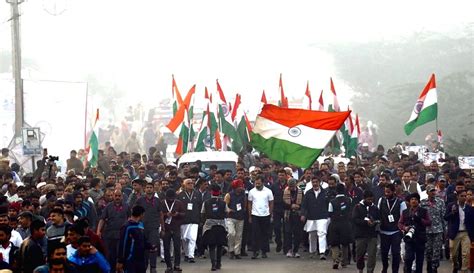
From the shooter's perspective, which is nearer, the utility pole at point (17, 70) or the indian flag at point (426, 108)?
the indian flag at point (426, 108)

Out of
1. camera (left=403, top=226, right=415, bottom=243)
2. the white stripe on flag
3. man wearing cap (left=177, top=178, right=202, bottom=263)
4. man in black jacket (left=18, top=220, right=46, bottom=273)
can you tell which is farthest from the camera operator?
man in black jacket (left=18, top=220, right=46, bottom=273)

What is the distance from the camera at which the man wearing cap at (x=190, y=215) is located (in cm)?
2161

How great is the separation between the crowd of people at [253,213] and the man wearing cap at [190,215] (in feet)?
0.06

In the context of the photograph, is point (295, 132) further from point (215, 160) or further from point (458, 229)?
point (458, 229)

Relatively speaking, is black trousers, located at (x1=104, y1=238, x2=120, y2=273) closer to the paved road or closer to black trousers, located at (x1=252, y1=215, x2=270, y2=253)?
the paved road

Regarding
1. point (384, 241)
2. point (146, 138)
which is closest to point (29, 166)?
point (384, 241)

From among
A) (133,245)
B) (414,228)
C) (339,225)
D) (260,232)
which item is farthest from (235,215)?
(133,245)

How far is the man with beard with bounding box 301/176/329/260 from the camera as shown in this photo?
2247 centimetres

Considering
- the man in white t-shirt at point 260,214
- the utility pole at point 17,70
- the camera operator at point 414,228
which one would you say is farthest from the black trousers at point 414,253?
the utility pole at point 17,70

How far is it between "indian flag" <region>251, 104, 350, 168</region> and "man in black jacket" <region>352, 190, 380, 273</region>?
120 inches

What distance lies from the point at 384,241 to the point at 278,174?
204 inches

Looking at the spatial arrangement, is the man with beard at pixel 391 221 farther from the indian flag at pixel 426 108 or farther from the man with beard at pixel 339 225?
the indian flag at pixel 426 108

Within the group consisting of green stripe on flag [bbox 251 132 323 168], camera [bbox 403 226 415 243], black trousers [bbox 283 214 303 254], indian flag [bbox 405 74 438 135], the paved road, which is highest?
indian flag [bbox 405 74 438 135]

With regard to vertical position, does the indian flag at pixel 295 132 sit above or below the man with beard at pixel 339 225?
above
